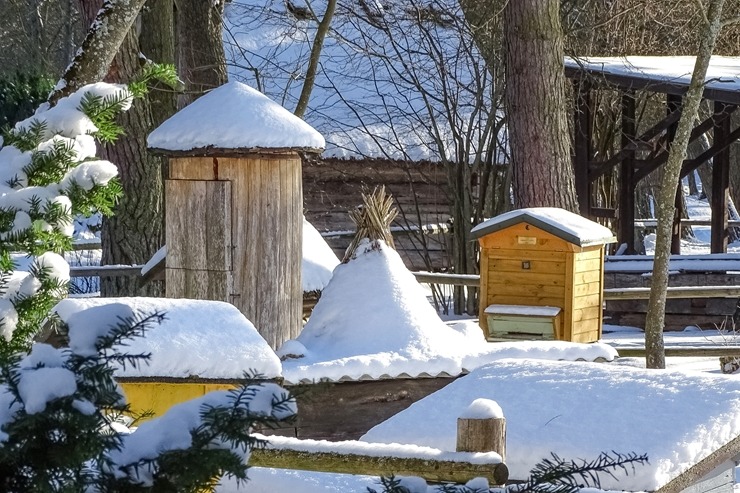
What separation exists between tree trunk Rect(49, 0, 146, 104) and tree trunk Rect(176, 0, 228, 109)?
261 inches

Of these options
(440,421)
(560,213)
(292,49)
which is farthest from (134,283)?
(292,49)

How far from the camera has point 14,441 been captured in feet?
5.74

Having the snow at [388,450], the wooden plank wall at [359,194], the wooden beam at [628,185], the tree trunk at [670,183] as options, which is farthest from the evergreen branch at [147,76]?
the wooden plank wall at [359,194]

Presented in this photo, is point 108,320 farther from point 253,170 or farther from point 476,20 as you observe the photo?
point 476,20

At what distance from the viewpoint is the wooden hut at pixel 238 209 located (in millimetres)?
6312

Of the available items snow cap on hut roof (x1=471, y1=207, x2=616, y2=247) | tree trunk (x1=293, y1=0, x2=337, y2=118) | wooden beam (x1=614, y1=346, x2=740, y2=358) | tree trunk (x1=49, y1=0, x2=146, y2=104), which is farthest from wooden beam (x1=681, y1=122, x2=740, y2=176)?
tree trunk (x1=49, y1=0, x2=146, y2=104)

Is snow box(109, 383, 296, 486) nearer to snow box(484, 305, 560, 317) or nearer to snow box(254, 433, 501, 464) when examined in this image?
snow box(254, 433, 501, 464)

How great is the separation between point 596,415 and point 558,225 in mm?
4643

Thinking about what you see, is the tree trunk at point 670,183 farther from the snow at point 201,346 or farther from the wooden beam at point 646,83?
the snow at point 201,346

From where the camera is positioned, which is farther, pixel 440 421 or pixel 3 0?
pixel 3 0

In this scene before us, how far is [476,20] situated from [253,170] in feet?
34.3

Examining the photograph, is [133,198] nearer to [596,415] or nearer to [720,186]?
[596,415]

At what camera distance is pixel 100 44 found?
17.4 ft

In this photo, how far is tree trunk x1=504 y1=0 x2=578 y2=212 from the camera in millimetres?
A: 12258
